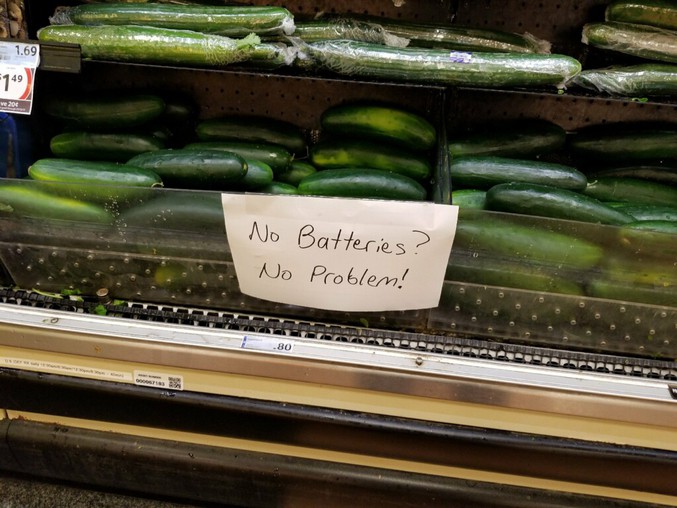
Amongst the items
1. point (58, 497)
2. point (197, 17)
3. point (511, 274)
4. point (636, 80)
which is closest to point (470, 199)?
point (511, 274)

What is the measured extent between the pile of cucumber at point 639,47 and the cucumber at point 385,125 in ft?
1.13

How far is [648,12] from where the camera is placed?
1169 mm

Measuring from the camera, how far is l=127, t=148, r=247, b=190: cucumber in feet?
3.59

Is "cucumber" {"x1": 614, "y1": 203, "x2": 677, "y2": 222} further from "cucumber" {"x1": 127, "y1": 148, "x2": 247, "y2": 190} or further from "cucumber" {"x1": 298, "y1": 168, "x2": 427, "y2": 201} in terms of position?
"cucumber" {"x1": 127, "y1": 148, "x2": 247, "y2": 190}

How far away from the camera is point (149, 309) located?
3.55 ft

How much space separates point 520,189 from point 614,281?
0.24 meters

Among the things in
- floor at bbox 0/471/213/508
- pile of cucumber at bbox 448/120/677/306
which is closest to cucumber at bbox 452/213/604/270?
pile of cucumber at bbox 448/120/677/306

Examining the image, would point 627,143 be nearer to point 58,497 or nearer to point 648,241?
point 648,241

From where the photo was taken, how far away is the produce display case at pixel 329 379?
3.04 feet

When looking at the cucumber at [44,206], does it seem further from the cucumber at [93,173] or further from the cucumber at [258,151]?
the cucumber at [258,151]

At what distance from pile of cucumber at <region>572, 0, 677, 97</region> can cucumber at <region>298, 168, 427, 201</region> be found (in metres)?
0.44

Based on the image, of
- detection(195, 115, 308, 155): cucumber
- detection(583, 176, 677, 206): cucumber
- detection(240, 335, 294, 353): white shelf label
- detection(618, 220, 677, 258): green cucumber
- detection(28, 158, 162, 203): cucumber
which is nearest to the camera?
detection(618, 220, 677, 258): green cucumber

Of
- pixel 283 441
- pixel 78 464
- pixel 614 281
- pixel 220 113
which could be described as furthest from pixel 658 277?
pixel 78 464

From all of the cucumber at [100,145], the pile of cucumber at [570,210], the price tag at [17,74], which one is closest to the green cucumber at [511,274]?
the pile of cucumber at [570,210]
